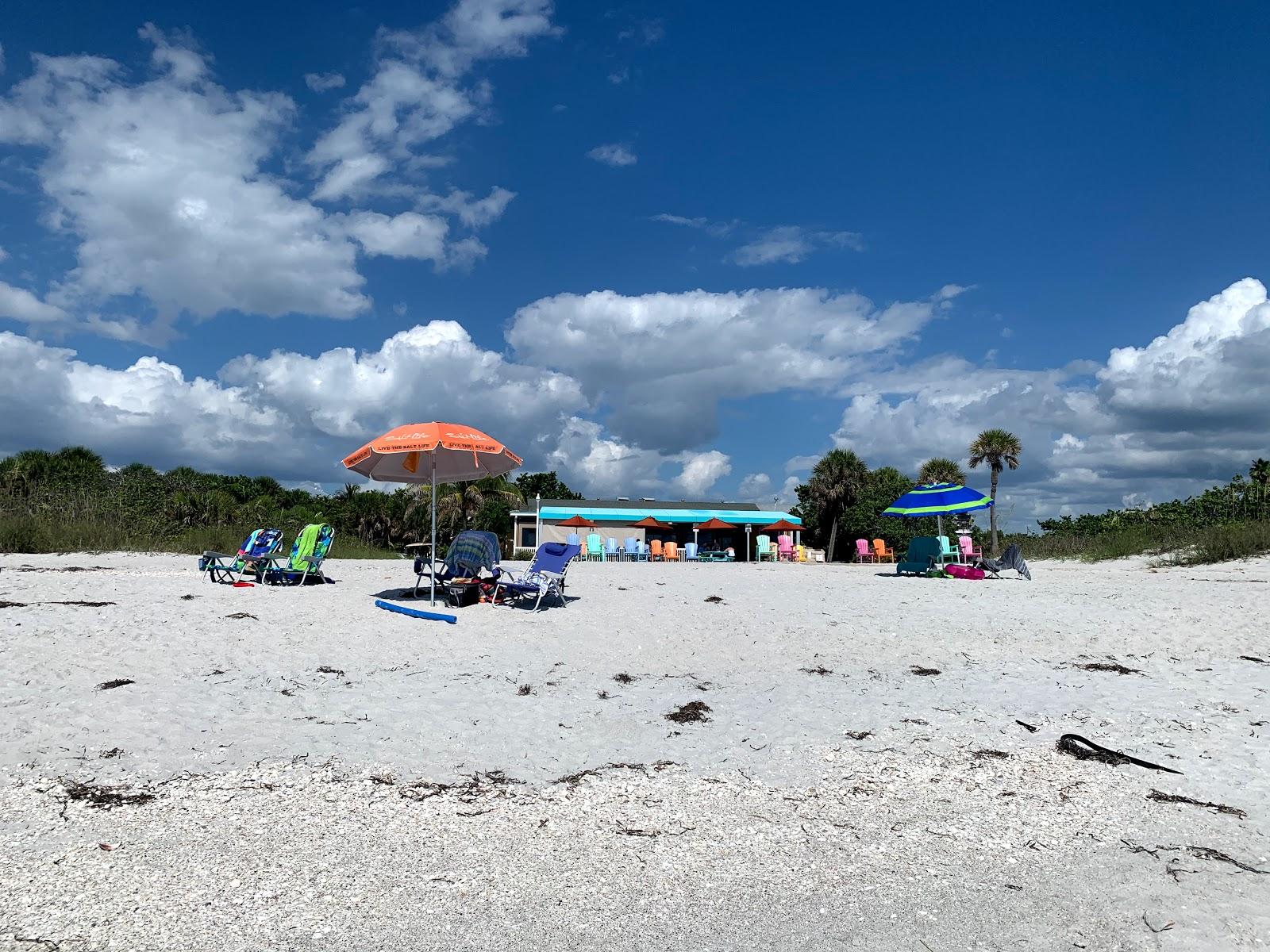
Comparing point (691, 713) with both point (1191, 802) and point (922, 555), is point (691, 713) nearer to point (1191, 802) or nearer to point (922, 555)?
point (1191, 802)

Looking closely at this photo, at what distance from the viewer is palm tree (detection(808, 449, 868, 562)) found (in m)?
40.9

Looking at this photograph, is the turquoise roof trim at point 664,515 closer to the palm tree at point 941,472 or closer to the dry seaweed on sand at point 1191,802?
the palm tree at point 941,472

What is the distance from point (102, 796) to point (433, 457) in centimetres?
627

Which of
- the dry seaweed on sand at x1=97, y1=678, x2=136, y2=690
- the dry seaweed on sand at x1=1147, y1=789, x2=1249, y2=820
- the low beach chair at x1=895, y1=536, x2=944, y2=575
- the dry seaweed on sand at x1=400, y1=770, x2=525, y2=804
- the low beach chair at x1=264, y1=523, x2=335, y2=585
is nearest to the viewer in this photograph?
the dry seaweed on sand at x1=1147, y1=789, x2=1249, y2=820

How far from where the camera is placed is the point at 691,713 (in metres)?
5.71

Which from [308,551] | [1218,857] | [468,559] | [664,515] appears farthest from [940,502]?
[664,515]

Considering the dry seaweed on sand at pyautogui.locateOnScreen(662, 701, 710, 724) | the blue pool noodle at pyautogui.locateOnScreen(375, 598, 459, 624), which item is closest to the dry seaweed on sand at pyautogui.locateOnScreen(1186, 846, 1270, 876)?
the dry seaweed on sand at pyautogui.locateOnScreen(662, 701, 710, 724)

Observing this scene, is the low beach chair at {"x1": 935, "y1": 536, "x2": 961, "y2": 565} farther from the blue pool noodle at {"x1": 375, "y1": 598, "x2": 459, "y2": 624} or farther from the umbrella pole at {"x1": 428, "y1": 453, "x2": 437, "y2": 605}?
the blue pool noodle at {"x1": 375, "y1": 598, "x2": 459, "y2": 624}

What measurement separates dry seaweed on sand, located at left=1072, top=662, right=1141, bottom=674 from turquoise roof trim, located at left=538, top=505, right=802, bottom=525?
29688 millimetres

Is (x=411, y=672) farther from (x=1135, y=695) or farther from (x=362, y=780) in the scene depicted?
A: (x=1135, y=695)

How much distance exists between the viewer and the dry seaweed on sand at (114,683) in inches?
218

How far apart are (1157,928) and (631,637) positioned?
5914mm

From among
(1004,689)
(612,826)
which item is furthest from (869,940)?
(1004,689)

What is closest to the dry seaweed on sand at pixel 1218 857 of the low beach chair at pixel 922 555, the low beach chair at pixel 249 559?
the low beach chair at pixel 249 559
